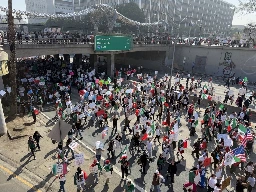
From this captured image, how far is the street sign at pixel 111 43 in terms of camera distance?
32250mm

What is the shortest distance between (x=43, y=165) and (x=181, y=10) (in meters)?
124

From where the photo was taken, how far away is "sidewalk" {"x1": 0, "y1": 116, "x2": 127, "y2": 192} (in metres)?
11.6

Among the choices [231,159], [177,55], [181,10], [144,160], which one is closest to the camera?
[231,159]

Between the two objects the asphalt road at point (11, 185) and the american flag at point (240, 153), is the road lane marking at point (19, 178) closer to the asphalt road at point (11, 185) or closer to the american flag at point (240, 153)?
the asphalt road at point (11, 185)

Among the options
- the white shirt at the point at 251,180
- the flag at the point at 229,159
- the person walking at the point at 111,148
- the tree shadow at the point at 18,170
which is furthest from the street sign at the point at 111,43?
the white shirt at the point at 251,180

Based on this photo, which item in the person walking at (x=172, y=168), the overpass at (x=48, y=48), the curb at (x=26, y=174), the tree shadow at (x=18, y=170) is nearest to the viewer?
the curb at (x=26, y=174)

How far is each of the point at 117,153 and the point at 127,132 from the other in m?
3.16

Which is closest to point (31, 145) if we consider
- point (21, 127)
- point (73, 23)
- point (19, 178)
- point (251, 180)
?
point (19, 178)

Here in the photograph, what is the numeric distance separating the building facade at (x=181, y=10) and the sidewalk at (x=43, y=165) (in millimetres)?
96899

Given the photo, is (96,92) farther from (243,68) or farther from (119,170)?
(243,68)

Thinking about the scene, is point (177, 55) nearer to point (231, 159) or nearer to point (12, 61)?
point (12, 61)

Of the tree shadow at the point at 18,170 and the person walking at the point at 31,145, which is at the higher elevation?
the person walking at the point at 31,145

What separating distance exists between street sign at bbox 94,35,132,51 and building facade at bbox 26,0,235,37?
244 ft

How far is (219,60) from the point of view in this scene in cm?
3956
